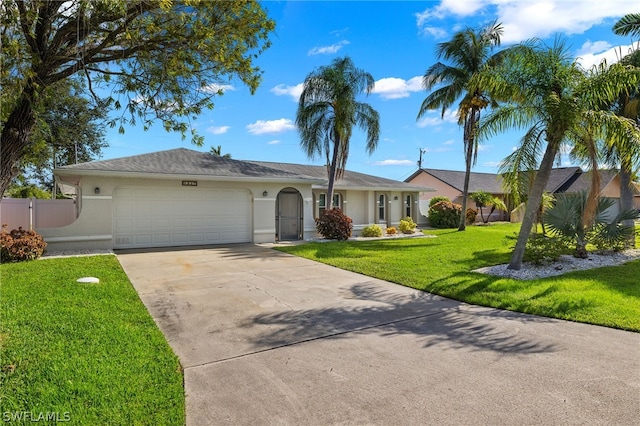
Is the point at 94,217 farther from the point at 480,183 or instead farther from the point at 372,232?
the point at 480,183

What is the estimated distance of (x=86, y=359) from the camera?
3904 mm

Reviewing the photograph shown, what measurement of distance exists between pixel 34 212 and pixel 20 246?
7122mm

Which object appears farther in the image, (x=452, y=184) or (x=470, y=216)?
(x=452, y=184)

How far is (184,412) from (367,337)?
2.58 metres

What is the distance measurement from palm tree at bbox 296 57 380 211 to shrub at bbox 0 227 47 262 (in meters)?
10.4

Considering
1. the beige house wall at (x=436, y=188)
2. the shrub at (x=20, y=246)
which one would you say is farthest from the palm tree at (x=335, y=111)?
the beige house wall at (x=436, y=188)

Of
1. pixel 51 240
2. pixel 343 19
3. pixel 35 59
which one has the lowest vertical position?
pixel 51 240

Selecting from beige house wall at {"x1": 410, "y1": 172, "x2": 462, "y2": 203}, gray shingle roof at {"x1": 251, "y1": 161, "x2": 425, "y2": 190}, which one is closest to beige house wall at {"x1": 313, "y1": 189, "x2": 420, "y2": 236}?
gray shingle roof at {"x1": 251, "y1": 161, "x2": 425, "y2": 190}

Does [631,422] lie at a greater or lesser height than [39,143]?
lesser

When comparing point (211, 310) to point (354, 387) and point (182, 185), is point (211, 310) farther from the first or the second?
point (182, 185)

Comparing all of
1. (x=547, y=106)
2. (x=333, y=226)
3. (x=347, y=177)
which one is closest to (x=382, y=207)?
(x=347, y=177)

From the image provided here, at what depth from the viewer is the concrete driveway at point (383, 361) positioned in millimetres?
3135

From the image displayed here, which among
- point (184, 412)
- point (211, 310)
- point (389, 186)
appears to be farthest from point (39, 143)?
point (389, 186)

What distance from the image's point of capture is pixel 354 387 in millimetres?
3541
